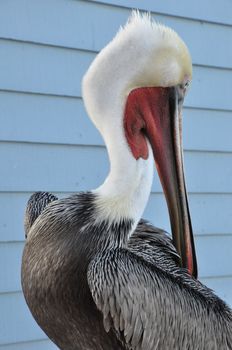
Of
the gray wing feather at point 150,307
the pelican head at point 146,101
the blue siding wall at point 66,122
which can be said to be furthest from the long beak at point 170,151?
the blue siding wall at point 66,122

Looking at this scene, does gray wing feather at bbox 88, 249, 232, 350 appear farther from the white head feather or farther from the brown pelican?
the white head feather

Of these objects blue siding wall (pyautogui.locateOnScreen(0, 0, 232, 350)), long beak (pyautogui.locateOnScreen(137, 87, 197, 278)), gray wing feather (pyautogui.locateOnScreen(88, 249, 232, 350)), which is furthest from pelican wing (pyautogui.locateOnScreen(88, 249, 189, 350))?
blue siding wall (pyautogui.locateOnScreen(0, 0, 232, 350))

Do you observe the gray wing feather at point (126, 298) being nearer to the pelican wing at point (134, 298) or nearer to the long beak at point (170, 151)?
the pelican wing at point (134, 298)

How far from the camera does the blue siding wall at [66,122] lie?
4.06 meters

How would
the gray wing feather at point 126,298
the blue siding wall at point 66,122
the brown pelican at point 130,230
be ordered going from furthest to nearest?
the blue siding wall at point 66,122, the brown pelican at point 130,230, the gray wing feather at point 126,298

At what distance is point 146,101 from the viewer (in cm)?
279

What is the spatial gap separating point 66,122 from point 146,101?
150 centimetres

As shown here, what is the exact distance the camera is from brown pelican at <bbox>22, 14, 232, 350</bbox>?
2.71 m

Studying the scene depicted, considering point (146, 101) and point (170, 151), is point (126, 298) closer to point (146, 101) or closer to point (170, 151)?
point (170, 151)

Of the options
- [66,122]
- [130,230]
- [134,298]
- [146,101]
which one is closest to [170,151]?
[146,101]

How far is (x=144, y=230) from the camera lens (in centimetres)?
314

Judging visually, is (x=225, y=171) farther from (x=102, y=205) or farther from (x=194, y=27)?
(x=102, y=205)

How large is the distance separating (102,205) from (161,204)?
1826mm

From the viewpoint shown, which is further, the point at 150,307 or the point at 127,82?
the point at 127,82
